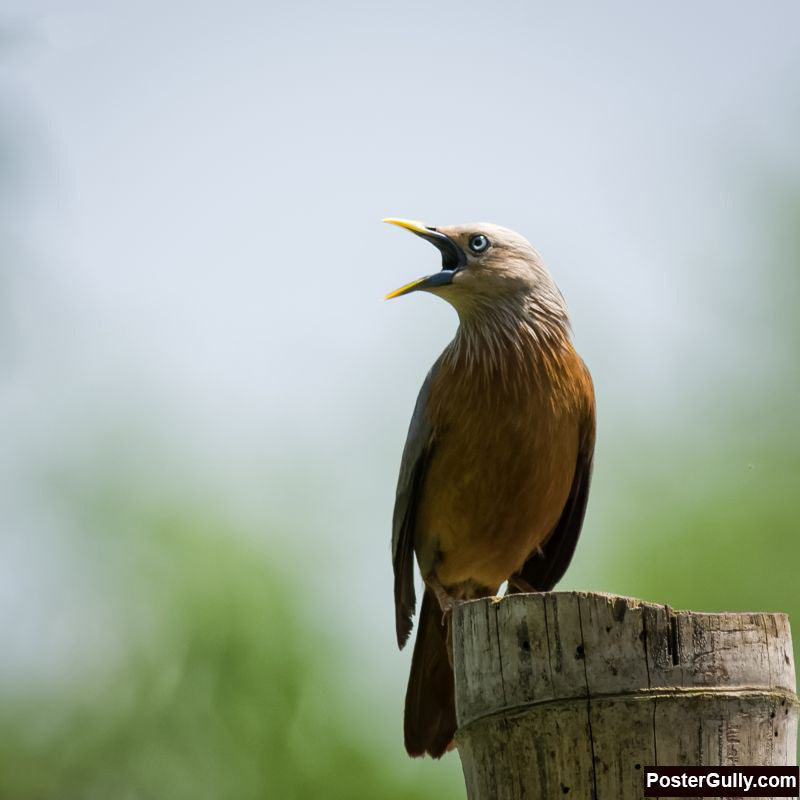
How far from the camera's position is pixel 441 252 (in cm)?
591

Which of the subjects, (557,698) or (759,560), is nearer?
(557,698)

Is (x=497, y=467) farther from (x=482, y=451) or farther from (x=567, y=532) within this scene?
(x=567, y=532)

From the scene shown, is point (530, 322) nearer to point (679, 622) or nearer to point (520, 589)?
point (520, 589)

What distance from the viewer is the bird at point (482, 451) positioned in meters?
5.45

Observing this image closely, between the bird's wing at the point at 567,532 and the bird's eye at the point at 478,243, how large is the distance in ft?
2.86

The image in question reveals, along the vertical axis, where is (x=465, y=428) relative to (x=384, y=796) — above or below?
above

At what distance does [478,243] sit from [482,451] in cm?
104

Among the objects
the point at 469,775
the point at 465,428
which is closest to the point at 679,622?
the point at 469,775

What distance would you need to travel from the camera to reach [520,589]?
5945 millimetres

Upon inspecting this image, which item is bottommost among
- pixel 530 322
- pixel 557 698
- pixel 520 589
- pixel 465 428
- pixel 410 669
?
pixel 557 698

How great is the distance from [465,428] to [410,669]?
1140mm

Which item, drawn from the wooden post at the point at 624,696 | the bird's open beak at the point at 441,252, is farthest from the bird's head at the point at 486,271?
the wooden post at the point at 624,696

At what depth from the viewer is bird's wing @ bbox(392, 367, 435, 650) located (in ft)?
18.5

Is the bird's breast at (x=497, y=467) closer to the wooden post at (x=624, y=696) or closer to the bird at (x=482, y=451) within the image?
the bird at (x=482, y=451)
